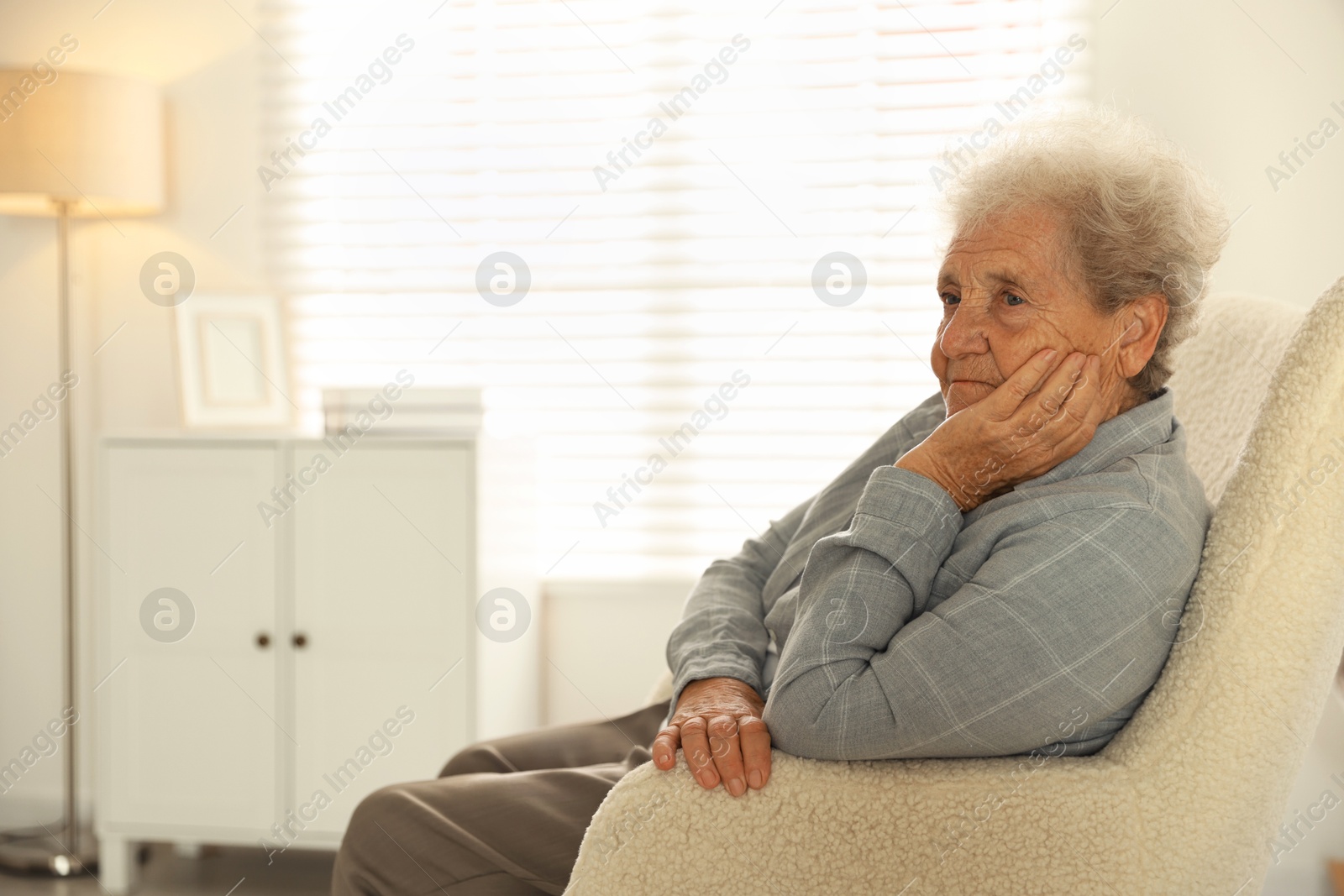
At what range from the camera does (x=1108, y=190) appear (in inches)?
43.5

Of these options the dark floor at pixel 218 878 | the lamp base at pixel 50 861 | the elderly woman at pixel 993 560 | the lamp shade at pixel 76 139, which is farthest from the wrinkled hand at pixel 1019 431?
the lamp base at pixel 50 861

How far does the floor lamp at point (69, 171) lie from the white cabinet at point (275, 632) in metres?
0.30

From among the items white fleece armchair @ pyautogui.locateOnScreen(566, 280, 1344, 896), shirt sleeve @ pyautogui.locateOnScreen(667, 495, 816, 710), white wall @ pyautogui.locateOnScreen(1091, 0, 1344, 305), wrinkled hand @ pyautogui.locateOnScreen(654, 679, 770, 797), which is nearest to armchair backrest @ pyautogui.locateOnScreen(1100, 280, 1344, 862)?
white fleece armchair @ pyautogui.locateOnScreen(566, 280, 1344, 896)

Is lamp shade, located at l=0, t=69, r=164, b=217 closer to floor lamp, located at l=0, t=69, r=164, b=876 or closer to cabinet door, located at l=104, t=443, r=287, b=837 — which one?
floor lamp, located at l=0, t=69, r=164, b=876

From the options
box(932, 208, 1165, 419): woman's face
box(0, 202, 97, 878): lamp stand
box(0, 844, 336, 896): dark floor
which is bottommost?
box(0, 844, 336, 896): dark floor

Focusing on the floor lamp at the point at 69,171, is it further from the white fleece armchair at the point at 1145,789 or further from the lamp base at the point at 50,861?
the white fleece armchair at the point at 1145,789

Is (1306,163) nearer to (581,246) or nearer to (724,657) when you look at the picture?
(581,246)

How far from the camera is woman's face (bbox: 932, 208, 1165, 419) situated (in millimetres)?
1114

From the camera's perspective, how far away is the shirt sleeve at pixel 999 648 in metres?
0.93

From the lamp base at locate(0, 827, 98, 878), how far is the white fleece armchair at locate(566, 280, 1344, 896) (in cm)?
218

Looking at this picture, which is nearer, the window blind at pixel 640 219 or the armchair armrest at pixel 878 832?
the armchair armrest at pixel 878 832

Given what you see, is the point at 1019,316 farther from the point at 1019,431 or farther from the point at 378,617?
the point at 378,617

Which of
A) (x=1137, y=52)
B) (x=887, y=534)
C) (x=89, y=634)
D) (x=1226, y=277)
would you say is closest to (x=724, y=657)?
(x=887, y=534)

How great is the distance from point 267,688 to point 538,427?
895mm
